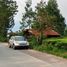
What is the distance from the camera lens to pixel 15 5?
75625 mm

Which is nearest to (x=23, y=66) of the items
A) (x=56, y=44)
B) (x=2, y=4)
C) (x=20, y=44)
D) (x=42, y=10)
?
(x=56, y=44)

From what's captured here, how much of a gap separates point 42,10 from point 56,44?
42.3ft

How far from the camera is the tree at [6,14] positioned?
74312mm

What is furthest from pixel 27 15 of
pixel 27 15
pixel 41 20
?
pixel 41 20

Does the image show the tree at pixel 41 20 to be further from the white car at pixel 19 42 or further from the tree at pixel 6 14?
the tree at pixel 6 14

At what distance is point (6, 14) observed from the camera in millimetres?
74188

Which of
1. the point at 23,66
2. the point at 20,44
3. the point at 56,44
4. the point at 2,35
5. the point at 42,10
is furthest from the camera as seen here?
the point at 2,35

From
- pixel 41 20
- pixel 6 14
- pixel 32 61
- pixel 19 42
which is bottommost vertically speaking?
pixel 32 61

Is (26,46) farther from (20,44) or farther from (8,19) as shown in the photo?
(8,19)

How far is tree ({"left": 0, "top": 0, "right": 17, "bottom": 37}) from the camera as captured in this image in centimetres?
7431

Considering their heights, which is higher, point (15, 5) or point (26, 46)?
point (15, 5)

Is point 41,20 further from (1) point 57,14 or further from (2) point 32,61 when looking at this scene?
(1) point 57,14

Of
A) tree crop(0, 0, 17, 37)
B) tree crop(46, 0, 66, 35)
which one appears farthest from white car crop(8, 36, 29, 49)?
tree crop(46, 0, 66, 35)

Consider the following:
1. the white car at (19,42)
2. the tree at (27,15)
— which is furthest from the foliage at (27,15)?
the white car at (19,42)
